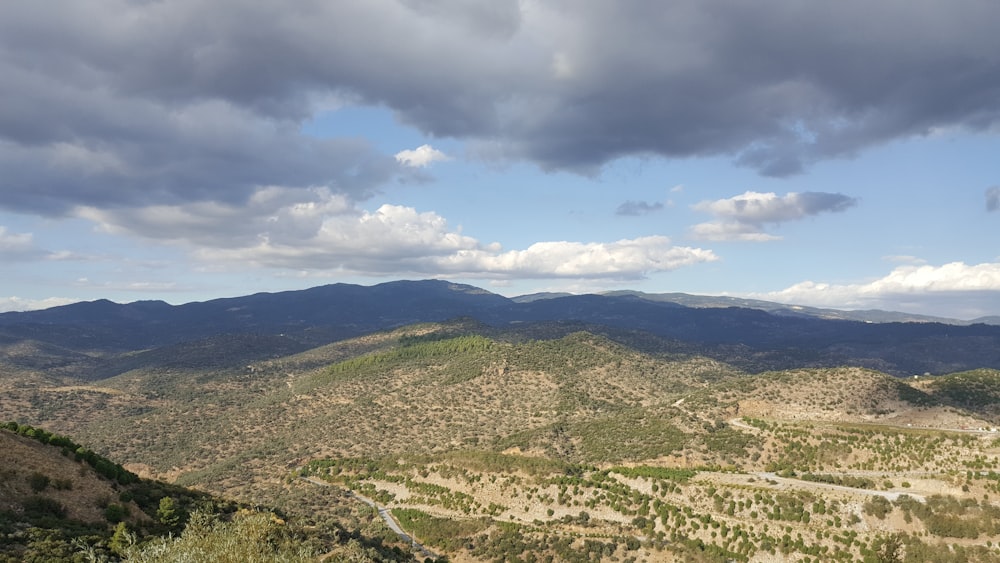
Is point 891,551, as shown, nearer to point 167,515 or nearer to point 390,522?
point 390,522

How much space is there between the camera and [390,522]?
196 feet

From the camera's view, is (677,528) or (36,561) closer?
(36,561)

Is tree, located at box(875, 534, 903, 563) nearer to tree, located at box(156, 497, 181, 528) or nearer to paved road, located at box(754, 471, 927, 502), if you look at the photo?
paved road, located at box(754, 471, 927, 502)

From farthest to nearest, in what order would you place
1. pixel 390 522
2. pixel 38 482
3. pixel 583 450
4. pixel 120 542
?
1. pixel 583 450
2. pixel 390 522
3. pixel 38 482
4. pixel 120 542

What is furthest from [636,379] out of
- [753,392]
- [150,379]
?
[150,379]

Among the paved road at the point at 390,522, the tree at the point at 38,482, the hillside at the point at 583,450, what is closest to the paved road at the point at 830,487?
the hillside at the point at 583,450

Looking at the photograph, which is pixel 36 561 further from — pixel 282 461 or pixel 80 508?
pixel 282 461

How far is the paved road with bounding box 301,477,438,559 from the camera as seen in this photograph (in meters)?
51.2

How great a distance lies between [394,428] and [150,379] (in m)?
115

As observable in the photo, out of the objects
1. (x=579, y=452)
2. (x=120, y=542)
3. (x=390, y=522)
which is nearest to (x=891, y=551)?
(x=579, y=452)

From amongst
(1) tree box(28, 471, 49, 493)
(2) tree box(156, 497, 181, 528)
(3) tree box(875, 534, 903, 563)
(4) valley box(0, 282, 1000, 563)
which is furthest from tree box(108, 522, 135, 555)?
(3) tree box(875, 534, 903, 563)

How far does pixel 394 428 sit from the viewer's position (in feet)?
332

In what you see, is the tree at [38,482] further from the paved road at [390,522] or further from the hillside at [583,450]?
the paved road at [390,522]

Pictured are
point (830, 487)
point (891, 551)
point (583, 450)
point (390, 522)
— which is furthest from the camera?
point (583, 450)
